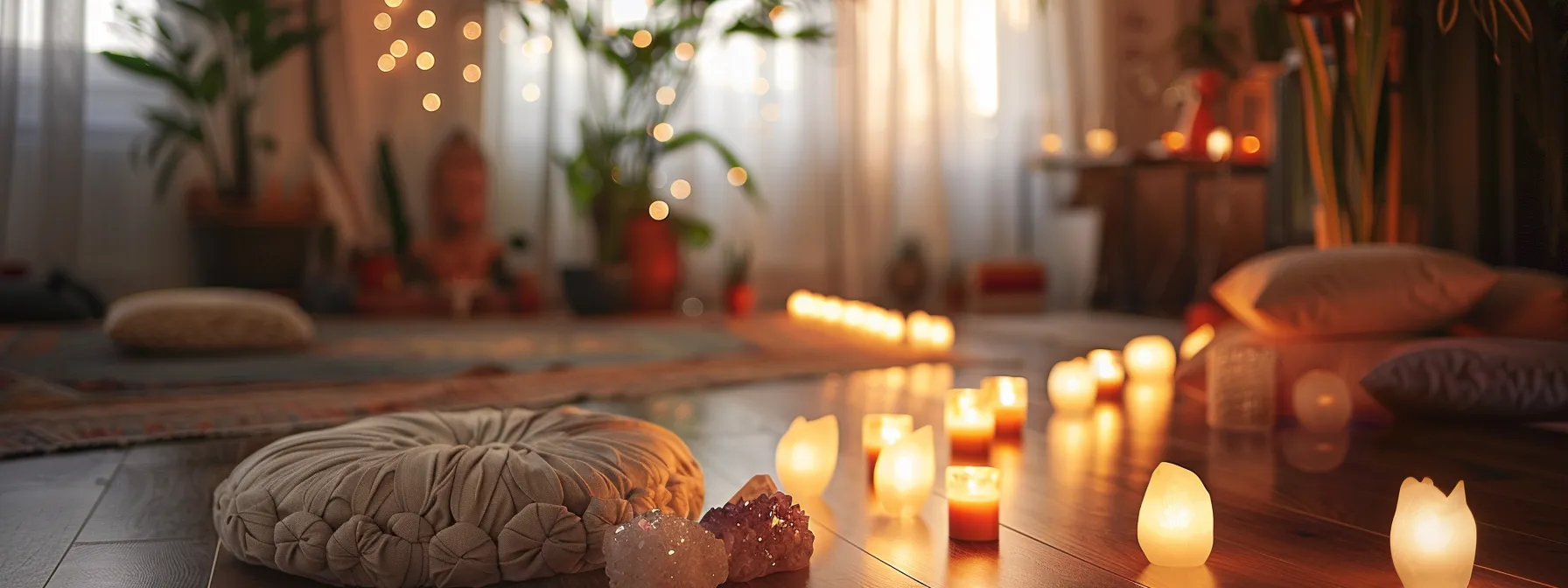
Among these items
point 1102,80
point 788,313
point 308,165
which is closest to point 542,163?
point 308,165

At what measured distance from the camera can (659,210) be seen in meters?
4.27

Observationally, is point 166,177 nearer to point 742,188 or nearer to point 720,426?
point 742,188

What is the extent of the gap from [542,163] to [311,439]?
11.0 feet

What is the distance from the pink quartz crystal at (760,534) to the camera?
98cm

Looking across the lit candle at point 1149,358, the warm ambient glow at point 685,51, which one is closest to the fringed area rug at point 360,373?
the lit candle at point 1149,358

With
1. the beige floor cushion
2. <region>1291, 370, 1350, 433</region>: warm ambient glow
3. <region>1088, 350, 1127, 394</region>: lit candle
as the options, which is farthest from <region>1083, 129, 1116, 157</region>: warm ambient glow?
the beige floor cushion

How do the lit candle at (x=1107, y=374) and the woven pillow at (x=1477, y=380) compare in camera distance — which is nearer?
the woven pillow at (x=1477, y=380)

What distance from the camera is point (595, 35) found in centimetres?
424

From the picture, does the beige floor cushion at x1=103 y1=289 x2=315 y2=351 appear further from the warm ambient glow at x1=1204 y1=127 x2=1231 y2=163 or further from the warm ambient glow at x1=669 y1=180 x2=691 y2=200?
the warm ambient glow at x1=1204 y1=127 x2=1231 y2=163

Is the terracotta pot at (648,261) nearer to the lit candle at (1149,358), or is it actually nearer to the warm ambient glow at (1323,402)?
Result: the lit candle at (1149,358)

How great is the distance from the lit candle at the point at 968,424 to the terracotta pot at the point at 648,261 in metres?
2.69

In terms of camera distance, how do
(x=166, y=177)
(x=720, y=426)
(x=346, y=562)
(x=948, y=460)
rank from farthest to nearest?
(x=166, y=177) < (x=720, y=426) < (x=948, y=460) < (x=346, y=562)

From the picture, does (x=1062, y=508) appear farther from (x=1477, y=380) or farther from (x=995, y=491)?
(x=1477, y=380)

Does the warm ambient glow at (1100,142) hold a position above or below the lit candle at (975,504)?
above
